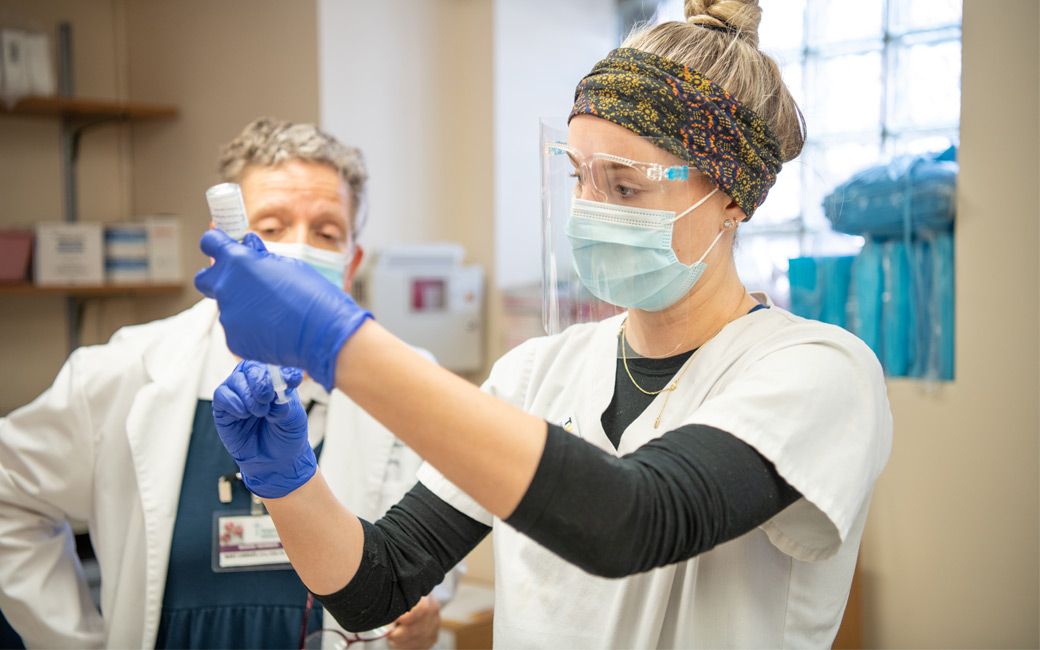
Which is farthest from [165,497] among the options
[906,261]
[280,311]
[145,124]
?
[145,124]

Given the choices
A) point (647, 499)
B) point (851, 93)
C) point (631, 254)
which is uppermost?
point (851, 93)

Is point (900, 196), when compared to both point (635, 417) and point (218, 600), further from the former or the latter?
point (218, 600)

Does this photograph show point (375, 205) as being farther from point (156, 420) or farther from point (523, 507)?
point (523, 507)

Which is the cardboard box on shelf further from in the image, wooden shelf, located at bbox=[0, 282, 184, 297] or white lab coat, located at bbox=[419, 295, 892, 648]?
white lab coat, located at bbox=[419, 295, 892, 648]

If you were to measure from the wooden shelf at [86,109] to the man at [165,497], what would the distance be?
1.85m

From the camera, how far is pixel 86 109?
10.1ft

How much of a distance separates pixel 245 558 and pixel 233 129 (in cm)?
208

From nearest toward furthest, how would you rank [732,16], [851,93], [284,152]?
[732,16]
[284,152]
[851,93]

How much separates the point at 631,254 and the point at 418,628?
2.77 ft

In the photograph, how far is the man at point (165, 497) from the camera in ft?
4.68

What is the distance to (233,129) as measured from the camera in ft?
10.0

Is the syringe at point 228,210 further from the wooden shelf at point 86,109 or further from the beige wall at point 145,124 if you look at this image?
the wooden shelf at point 86,109

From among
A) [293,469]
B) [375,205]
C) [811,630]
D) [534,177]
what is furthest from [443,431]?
[534,177]

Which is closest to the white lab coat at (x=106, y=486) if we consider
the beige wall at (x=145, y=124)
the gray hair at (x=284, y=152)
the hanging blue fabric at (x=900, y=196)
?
the gray hair at (x=284, y=152)
